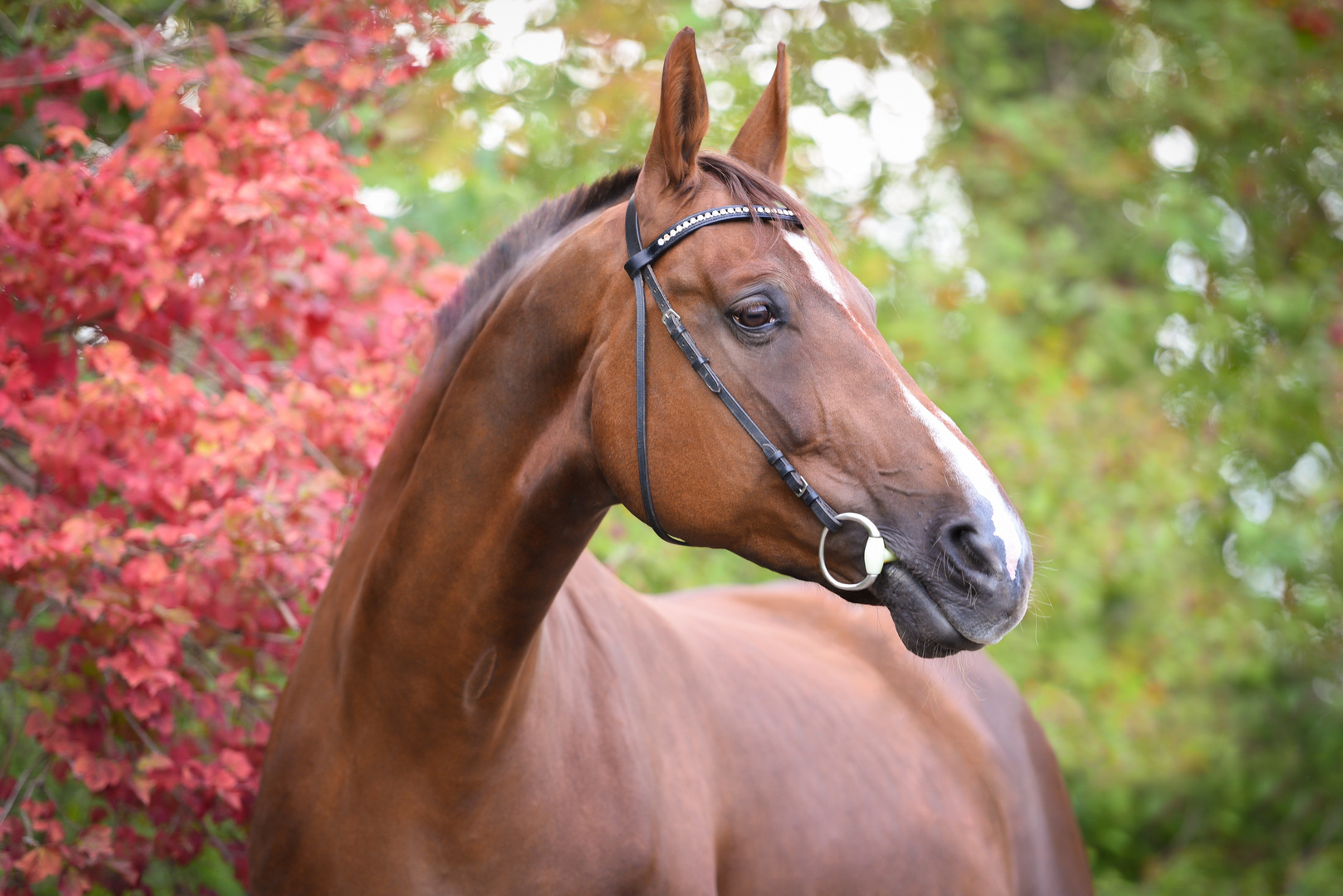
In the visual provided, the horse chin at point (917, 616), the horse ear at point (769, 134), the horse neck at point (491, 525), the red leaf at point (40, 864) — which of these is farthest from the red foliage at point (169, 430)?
the horse chin at point (917, 616)

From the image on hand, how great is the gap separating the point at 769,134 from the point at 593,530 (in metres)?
1.05

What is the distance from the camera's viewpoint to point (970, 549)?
1582 millimetres

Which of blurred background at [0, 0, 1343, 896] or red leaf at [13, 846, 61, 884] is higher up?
red leaf at [13, 846, 61, 884]

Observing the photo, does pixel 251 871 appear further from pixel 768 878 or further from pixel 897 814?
pixel 897 814

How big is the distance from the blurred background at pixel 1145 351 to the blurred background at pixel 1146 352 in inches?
0.9

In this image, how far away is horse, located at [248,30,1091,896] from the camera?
5.58ft

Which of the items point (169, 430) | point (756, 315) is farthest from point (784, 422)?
point (169, 430)

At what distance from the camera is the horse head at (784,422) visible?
161 centimetres

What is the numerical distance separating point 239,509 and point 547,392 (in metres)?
1.20

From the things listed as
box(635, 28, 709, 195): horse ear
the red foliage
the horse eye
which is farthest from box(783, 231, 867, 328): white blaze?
the red foliage

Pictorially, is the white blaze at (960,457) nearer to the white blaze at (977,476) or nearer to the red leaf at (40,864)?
the white blaze at (977,476)

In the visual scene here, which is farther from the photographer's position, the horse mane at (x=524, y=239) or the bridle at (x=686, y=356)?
the horse mane at (x=524, y=239)

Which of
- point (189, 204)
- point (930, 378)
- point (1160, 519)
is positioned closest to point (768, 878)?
point (189, 204)

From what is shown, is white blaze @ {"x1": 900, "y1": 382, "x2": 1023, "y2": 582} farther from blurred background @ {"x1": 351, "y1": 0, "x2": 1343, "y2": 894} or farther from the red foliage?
blurred background @ {"x1": 351, "y1": 0, "x2": 1343, "y2": 894}
